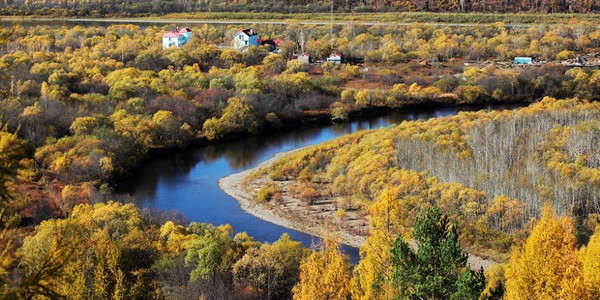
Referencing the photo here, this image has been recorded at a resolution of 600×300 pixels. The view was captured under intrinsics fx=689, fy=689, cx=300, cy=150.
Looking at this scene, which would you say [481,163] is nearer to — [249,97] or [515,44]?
[249,97]

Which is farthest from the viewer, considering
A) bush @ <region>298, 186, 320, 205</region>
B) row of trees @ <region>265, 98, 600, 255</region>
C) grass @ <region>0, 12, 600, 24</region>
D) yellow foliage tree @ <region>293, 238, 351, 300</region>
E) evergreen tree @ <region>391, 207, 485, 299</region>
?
grass @ <region>0, 12, 600, 24</region>

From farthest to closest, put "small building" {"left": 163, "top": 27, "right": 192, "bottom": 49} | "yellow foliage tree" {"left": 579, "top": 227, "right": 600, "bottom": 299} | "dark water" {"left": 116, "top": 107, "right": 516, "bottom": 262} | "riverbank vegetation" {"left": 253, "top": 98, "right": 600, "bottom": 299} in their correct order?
"small building" {"left": 163, "top": 27, "right": 192, "bottom": 49} < "dark water" {"left": 116, "top": 107, "right": 516, "bottom": 262} < "riverbank vegetation" {"left": 253, "top": 98, "right": 600, "bottom": 299} < "yellow foliage tree" {"left": 579, "top": 227, "right": 600, "bottom": 299}

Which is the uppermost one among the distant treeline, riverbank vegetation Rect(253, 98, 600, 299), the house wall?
the distant treeline

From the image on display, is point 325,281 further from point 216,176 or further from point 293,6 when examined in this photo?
point 293,6

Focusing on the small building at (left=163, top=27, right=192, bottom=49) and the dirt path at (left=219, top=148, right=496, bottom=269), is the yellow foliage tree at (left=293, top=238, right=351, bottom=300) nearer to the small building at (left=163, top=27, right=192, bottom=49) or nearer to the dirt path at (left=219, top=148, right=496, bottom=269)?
the dirt path at (left=219, top=148, right=496, bottom=269)

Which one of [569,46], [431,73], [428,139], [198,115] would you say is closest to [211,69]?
[198,115]

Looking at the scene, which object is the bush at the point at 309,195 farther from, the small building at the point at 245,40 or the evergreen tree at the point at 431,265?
the small building at the point at 245,40

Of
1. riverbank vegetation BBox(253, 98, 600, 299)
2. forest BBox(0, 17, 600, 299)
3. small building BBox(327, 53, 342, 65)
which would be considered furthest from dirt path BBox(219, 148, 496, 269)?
small building BBox(327, 53, 342, 65)

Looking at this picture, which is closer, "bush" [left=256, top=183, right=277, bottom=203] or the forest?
the forest
